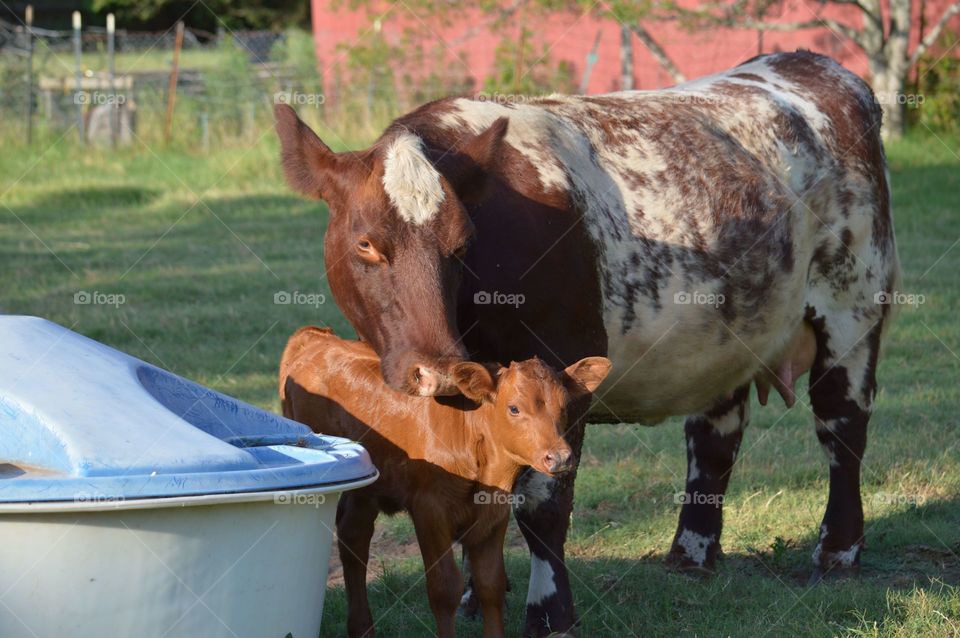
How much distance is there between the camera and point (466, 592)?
218 inches

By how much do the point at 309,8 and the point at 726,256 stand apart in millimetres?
34757

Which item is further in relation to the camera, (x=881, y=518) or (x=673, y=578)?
(x=881, y=518)

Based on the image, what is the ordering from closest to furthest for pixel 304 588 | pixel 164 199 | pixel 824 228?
pixel 304 588 → pixel 824 228 → pixel 164 199

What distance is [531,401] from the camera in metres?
4.05

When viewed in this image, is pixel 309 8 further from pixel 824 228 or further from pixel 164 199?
pixel 824 228

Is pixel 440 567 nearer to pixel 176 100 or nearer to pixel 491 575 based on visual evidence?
pixel 491 575

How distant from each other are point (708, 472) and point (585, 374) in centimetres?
247

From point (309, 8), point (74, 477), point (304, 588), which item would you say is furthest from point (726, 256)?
point (309, 8)

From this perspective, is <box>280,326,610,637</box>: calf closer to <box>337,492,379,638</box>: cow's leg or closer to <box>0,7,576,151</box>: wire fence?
<box>337,492,379,638</box>: cow's leg

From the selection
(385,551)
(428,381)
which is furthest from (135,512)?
(385,551)

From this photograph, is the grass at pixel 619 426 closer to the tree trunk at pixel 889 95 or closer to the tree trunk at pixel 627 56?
the tree trunk at pixel 889 95

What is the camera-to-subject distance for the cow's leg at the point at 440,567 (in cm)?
431

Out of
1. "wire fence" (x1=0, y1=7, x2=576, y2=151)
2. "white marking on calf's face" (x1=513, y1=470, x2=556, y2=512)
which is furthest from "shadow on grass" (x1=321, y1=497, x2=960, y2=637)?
"wire fence" (x1=0, y1=7, x2=576, y2=151)

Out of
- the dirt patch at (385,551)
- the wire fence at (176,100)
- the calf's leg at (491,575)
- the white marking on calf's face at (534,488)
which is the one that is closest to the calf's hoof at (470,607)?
the dirt patch at (385,551)
